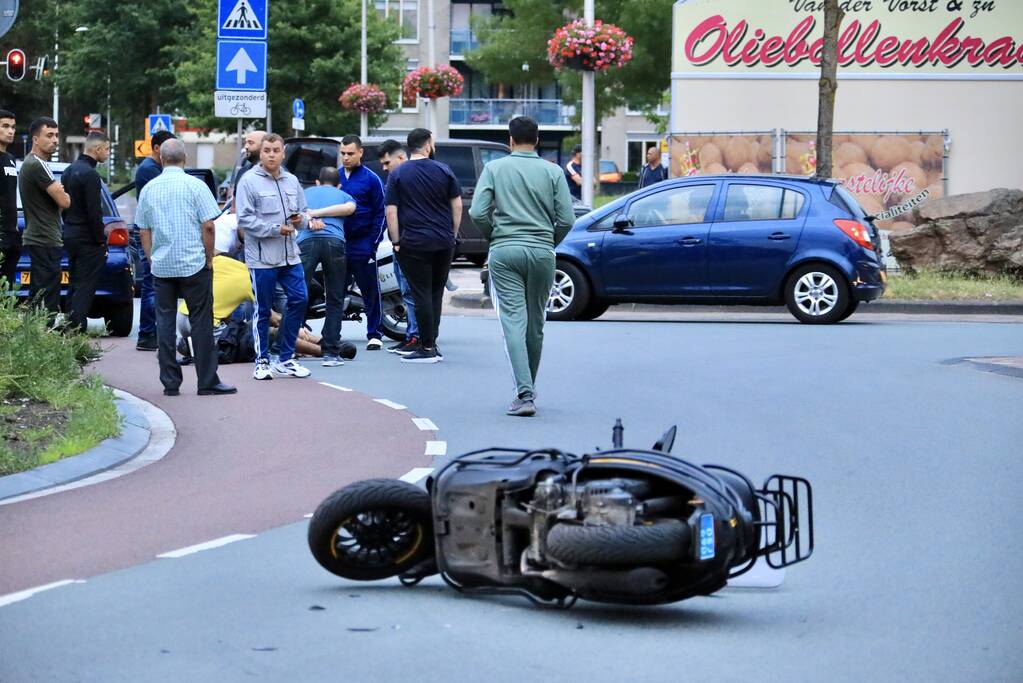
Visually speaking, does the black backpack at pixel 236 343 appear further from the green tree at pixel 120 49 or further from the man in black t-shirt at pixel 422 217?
the green tree at pixel 120 49

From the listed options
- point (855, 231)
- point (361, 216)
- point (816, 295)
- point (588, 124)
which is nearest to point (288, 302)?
point (361, 216)

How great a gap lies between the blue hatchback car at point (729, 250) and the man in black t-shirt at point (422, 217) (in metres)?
3.89

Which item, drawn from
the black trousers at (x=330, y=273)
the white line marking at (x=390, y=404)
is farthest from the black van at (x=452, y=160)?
the white line marking at (x=390, y=404)

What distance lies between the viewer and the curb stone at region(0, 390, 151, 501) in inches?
348

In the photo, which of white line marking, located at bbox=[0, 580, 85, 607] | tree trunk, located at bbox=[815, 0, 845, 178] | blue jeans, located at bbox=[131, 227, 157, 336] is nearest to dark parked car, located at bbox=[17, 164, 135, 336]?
blue jeans, located at bbox=[131, 227, 157, 336]

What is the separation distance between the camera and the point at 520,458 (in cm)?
596

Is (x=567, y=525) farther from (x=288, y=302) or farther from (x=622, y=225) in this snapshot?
(x=622, y=225)

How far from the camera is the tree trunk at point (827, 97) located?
78.9ft

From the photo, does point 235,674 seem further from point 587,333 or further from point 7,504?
point 587,333

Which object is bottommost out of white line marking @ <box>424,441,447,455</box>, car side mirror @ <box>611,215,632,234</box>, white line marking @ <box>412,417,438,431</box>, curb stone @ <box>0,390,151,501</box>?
white line marking @ <box>412,417,438,431</box>

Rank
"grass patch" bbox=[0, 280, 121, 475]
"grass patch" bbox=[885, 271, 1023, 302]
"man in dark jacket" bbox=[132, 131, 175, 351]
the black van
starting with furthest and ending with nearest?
1. the black van
2. "grass patch" bbox=[885, 271, 1023, 302]
3. "man in dark jacket" bbox=[132, 131, 175, 351]
4. "grass patch" bbox=[0, 280, 121, 475]

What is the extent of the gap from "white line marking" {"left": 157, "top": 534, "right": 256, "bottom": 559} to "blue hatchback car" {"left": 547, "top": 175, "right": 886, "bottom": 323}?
439 inches

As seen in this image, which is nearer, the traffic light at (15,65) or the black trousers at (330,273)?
the black trousers at (330,273)

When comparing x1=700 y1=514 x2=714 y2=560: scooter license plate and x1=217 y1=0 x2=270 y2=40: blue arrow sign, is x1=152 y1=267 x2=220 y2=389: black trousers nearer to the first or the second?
x1=217 y1=0 x2=270 y2=40: blue arrow sign
